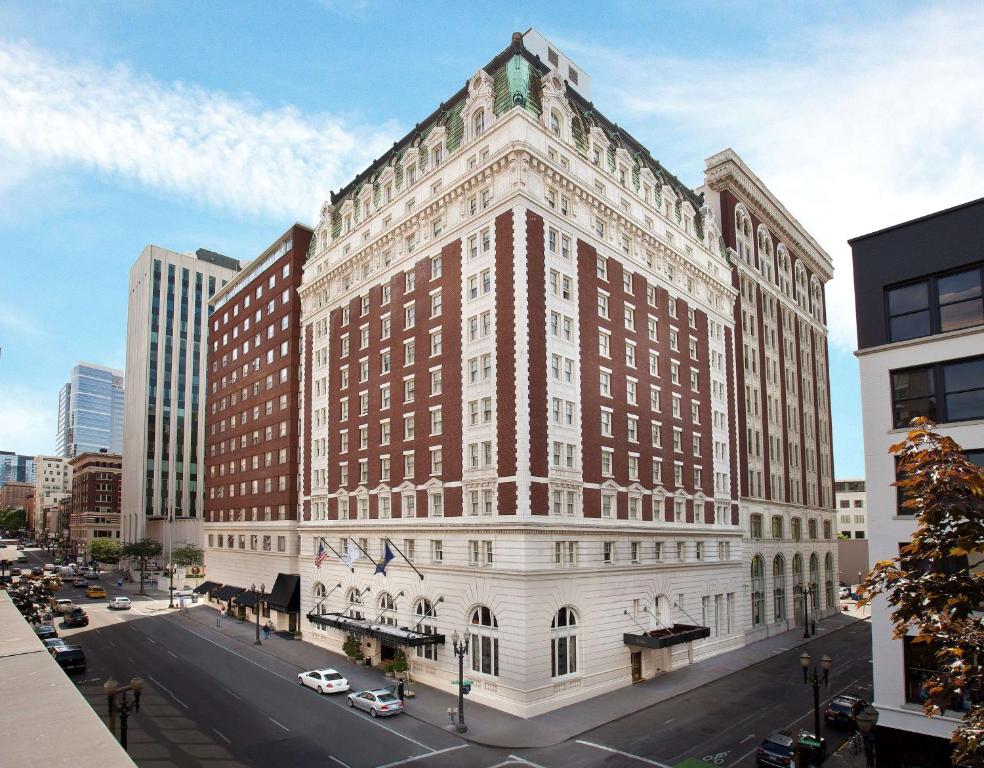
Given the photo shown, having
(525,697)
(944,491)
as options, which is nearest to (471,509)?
(525,697)

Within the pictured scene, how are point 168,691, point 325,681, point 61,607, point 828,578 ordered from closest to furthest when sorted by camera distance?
point 325,681 < point 168,691 < point 61,607 < point 828,578

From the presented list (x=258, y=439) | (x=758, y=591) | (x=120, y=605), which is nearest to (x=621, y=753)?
(x=758, y=591)

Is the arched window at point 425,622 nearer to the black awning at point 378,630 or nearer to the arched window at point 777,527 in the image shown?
the black awning at point 378,630

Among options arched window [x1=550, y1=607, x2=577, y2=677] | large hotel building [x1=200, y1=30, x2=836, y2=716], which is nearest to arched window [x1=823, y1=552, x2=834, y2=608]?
large hotel building [x1=200, y1=30, x2=836, y2=716]

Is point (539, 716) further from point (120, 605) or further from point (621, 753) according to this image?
point (120, 605)

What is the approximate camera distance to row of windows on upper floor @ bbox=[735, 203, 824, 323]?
7406 cm

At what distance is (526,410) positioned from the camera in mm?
42750

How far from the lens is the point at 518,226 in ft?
146

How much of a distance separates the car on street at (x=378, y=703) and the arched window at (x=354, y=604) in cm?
1363

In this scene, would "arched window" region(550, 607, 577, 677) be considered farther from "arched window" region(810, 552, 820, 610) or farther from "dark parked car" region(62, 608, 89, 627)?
"dark parked car" region(62, 608, 89, 627)

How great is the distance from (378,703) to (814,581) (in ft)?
187

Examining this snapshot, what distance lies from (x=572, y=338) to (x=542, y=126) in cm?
1430

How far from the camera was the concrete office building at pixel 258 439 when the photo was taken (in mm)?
71562

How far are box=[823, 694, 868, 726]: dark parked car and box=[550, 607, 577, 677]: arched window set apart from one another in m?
14.5
